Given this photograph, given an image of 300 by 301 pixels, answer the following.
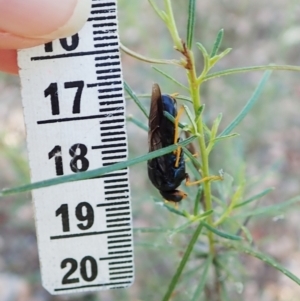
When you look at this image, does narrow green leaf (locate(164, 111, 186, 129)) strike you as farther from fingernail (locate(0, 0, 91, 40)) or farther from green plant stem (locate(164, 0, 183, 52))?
fingernail (locate(0, 0, 91, 40))

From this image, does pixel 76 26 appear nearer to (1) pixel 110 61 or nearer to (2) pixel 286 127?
(1) pixel 110 61

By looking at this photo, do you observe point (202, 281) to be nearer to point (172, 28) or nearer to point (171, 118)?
point (171, 118)

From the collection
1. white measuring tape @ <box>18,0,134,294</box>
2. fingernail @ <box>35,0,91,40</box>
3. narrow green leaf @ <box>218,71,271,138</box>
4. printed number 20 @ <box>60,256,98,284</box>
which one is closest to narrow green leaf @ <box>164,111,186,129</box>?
narrow green leaf @ <box>218,71,271,138</box>

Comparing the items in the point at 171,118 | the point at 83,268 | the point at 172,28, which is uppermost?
the point at 172,28

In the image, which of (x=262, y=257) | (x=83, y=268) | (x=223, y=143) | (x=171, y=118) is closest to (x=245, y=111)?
(x=171, y=118)

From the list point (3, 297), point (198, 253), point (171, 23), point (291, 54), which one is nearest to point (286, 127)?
point (291, 54)

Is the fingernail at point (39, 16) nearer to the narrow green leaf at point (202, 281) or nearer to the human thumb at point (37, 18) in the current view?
the human thumb at point (37, 18)
